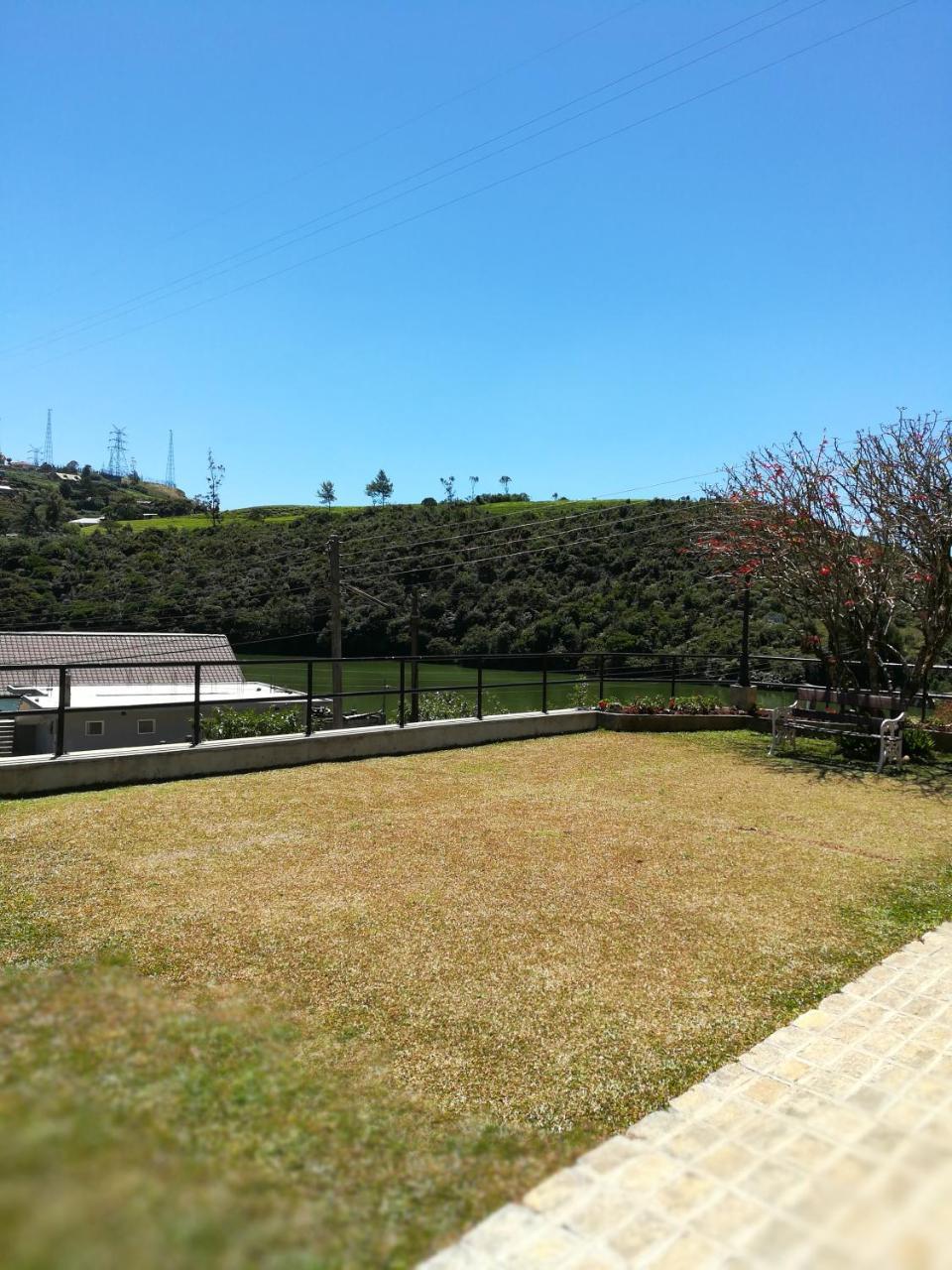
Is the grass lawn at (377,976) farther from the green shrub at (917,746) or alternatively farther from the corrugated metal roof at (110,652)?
the corrugated metal roof at (110,652)

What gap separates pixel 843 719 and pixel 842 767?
1.39m

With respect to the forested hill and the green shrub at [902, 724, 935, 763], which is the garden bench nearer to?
the green shrub at [902, 724, 935, 763]

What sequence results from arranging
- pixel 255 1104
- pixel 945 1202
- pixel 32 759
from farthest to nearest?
pixel 32 759
pixel 255 1104
pixel 945 1202

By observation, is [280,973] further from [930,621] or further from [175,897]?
[930,621]

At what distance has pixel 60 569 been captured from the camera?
158ft

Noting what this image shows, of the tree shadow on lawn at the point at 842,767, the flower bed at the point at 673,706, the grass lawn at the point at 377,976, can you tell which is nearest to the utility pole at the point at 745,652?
the flower bed at the point at 673,706

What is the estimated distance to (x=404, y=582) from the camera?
4522cm

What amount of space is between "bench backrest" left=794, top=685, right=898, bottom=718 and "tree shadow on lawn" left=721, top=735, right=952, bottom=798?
54 centimetres

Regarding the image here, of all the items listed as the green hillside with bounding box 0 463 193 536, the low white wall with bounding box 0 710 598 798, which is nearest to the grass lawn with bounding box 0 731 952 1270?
the low white wall with bounding box 0 710 598 798

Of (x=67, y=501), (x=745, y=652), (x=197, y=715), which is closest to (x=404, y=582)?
(x=745, y=652)

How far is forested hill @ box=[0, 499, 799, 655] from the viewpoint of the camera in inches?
1185

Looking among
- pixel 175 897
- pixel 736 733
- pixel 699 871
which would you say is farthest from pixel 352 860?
pixel 736 733

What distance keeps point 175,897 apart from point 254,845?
105 cm

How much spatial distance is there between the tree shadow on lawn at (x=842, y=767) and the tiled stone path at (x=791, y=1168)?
519cm
